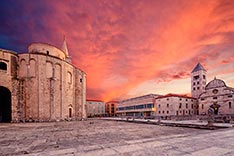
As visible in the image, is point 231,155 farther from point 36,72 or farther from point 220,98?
point 220,98

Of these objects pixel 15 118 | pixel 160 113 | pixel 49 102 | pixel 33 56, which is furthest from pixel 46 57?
pixel 160 113

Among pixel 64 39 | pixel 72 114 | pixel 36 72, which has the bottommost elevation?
pixel 72 114

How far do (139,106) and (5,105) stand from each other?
46022 millimetres

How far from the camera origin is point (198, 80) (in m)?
58.5

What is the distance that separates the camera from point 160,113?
50.6 metres

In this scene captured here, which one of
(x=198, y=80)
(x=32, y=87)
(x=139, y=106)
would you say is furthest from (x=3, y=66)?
(x=198, y=80)

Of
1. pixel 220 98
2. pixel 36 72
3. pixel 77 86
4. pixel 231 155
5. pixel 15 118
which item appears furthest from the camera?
pixel 220 98

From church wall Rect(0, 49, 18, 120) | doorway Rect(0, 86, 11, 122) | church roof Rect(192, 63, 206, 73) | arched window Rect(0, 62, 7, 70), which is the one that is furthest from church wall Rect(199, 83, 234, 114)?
arched window Rect(0, 62, 7, 70)

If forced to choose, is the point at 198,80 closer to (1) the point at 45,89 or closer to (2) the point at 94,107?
(1) the point at 45,89

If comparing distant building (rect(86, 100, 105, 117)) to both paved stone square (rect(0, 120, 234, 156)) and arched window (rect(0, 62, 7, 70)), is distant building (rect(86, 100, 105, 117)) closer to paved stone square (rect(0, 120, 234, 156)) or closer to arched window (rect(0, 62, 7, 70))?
arched window (rect(0, 62, 7, 70))

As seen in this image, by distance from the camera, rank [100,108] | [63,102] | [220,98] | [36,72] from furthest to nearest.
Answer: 1. [100,108]
2. [220,98]
3. [63,102]
4. [36,72]

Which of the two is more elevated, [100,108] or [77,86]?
[77,86]

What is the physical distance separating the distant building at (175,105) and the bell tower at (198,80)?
6.37m

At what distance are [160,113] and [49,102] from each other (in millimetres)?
36492
